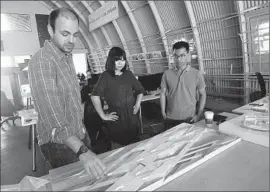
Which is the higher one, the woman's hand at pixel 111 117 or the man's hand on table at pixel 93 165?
the man's hand on table at pixel 93 165

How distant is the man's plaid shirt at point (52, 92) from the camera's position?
3.01 feet

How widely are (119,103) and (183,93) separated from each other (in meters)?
0.71

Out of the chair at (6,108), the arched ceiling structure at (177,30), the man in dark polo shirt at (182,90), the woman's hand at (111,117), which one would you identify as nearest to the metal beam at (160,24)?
the arched ceiling structure at (177,30)

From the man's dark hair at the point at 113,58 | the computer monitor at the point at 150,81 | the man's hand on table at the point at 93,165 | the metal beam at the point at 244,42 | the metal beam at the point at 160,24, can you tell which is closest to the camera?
the man's hand on table at the point at 93,165

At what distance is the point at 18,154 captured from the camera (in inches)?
128

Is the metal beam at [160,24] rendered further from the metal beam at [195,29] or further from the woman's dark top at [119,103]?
the woman's dark top at [119,103]

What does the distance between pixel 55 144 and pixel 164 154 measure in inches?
27.3

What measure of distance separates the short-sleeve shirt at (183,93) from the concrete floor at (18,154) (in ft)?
4.88

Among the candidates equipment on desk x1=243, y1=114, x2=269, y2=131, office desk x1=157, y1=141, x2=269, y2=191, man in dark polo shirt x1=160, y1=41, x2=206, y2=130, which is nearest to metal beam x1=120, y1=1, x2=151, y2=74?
man in dark polo shirt x1=160, y1=41, x2=206, y2=130

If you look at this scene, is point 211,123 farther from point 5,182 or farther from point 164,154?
point 5,182

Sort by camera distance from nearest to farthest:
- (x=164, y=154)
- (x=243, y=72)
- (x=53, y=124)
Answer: (x=53, y=124)
(x=164, y=154)
(x=243, y=72)

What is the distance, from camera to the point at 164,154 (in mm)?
1063

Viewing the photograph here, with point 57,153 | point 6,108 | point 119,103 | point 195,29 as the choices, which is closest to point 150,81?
point 195,29

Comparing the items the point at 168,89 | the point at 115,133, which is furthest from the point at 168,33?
the point at 115,133
